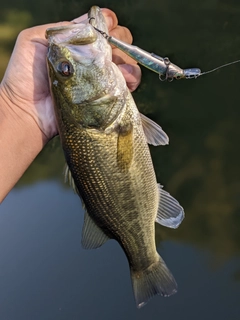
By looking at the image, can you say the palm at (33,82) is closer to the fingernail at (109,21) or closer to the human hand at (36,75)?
the human hand at (36,75)

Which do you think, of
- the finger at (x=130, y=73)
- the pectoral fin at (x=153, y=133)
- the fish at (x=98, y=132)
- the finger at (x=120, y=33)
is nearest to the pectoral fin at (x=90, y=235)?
the fish at (x=98, y=132)

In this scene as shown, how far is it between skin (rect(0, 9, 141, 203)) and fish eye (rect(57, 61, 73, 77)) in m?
0.40

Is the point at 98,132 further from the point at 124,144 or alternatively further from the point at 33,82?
the point at 33,82

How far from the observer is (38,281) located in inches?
214

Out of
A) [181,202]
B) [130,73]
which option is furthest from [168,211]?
[181,202]

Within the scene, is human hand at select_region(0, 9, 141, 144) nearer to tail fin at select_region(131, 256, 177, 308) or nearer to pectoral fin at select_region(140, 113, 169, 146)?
pectoral fin at select_region(140, 113, 169, 146)

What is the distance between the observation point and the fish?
1511mm

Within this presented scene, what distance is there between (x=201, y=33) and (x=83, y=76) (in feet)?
20.4

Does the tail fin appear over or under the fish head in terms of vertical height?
under

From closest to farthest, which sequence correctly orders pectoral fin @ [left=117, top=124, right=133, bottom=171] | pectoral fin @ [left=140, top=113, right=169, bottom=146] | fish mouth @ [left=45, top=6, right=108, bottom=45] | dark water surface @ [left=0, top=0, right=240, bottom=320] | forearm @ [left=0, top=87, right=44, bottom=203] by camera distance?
1. fish mouth @ [left=45, top=6, right=108, bottom=45]
2. pectoral fin @ [left=117, top=124, right=133, bottom=171]
3. pectoral fin @ [left=140, top=113, right=169, bottom=146]
4. forearm @ [left=0, top=87, right=44, bottom=203]
5. dark water surface @ [left=0, top=0, right=240, bottom=320]

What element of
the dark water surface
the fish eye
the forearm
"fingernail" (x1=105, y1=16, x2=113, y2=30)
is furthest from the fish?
the dark water surface

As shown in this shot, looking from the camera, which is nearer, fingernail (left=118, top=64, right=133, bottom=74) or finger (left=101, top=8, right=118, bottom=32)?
finger (left=101, top=8, right=118, bottom=32)

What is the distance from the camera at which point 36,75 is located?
75.1 inches

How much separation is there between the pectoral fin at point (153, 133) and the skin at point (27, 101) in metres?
0.32
